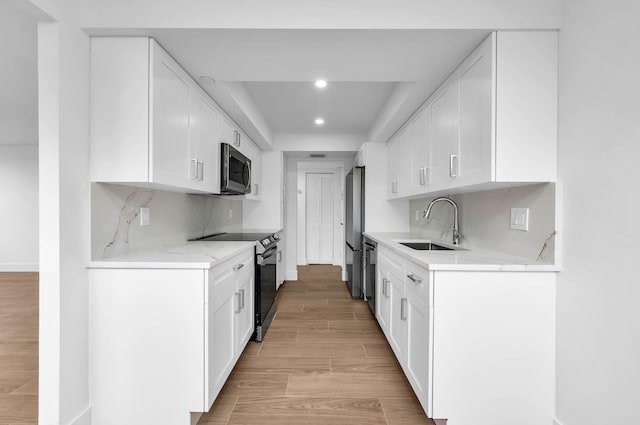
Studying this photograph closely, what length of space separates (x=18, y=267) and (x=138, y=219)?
218 inches

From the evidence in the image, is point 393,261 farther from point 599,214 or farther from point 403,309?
point 599,214

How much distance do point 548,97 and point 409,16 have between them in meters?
0.81

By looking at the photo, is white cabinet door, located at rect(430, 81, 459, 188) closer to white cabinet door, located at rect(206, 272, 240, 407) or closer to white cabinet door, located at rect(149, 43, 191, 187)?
white cabinet door, located at rect(206, 272, 240, 407)

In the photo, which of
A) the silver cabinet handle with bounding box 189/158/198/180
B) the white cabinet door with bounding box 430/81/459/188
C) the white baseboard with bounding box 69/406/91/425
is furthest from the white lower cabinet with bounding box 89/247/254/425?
the white cabinet door with bounding box 430/81/459/188

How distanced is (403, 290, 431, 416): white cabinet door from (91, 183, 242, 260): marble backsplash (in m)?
1.77

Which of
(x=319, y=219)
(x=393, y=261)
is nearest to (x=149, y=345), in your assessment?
(x=393, y=261)

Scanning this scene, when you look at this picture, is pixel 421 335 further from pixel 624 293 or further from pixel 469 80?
pixel 469 80

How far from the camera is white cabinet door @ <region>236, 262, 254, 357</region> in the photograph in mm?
2289

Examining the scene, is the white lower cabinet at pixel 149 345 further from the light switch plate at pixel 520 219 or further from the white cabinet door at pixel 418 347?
the light switch plate at pixel 520 219

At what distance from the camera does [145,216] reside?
215cm

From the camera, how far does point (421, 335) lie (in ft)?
5.75

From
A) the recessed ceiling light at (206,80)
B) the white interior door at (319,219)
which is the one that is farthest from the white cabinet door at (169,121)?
the white interior door at (319,219)

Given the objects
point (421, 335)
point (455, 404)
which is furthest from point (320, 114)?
point (455, 404)

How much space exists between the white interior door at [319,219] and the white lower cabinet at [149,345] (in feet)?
18.0
